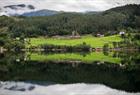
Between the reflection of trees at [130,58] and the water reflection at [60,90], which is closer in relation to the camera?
the water reflection at [60,90]

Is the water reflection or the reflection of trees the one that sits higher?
the water reflection

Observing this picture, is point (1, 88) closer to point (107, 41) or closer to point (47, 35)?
point (107, 41)

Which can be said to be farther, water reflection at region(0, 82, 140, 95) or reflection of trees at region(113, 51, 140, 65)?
reflection of trees at region(113, 51, 140, 65)

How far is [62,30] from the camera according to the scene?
198m

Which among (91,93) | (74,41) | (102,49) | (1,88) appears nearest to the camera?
(91,93)

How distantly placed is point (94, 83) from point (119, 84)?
303 cm

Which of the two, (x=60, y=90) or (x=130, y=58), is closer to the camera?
(x=60, y=90)

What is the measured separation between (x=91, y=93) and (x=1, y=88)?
8.88m

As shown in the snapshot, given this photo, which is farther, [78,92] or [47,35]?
[47,35]

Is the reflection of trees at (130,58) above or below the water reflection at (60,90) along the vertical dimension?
below

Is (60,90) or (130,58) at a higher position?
(60,90)

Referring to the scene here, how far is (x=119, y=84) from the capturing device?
144 feet

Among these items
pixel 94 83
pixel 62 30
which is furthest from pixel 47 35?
pixel 94 83

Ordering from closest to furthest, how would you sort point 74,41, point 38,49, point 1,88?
1. point 1,88
2. point 38,49
3. point 74,41
